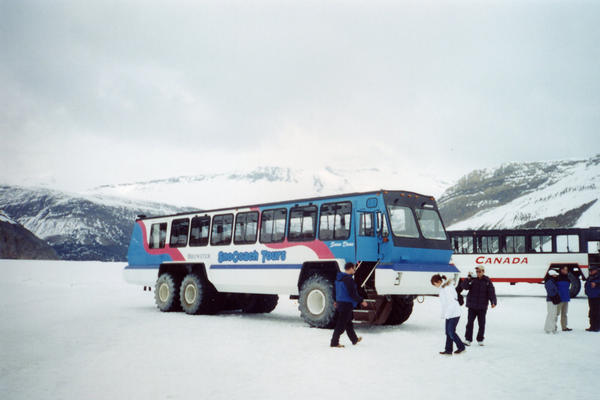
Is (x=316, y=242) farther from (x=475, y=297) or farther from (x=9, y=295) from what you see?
(x=9, y=295)

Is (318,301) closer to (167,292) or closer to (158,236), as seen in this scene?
(167,292)

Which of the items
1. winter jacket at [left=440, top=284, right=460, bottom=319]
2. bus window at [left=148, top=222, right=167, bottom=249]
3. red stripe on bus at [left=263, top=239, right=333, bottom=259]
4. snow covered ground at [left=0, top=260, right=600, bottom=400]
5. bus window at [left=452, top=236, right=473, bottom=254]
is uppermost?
bus window at [left=452, top=236, right=473, bottom=254]

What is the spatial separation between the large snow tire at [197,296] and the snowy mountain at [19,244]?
74.2m

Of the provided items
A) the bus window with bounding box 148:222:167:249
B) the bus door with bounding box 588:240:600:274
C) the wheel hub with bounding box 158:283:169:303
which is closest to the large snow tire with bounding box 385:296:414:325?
the wheel hub with bounding box 158:283:169:303

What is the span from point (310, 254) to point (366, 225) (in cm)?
181

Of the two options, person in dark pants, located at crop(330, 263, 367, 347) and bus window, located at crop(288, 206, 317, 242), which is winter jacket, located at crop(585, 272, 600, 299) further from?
bus window, located at crop(288, 206, 317, 242)

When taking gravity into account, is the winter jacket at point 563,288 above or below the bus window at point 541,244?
below

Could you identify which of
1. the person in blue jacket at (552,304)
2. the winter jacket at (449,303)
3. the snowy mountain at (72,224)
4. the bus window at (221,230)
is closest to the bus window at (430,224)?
the person in blue jacket at (552,304)

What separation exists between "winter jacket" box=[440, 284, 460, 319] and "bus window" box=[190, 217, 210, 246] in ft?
30.5

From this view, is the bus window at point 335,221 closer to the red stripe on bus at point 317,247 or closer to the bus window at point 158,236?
A: the red stripe on bus at point 317,247

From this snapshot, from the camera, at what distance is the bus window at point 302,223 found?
553 inches

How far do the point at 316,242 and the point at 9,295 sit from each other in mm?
15312

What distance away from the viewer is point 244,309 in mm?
18500

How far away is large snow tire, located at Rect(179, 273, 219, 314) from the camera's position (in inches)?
663
